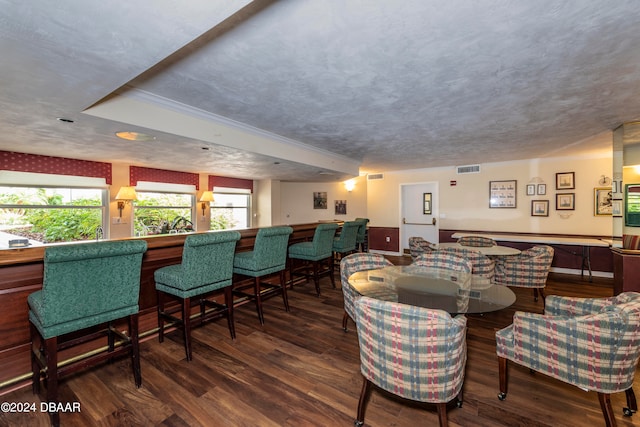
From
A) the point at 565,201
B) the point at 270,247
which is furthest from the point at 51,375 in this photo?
the point at 565,201

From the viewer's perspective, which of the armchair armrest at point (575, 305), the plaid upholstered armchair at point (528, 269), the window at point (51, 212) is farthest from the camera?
the window at point (51, 212)

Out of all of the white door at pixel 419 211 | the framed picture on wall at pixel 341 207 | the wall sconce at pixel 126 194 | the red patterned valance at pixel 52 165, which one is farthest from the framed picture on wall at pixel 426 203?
the red patterned valance at pixel 52 165

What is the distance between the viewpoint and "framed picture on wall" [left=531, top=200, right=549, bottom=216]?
5.68m

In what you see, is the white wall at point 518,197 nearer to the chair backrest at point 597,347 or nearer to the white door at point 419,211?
the white door at point 419,211

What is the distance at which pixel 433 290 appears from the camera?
2092 mm

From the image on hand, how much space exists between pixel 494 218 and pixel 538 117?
3.64 m

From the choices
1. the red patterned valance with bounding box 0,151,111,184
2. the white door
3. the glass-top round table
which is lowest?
the glass-top round table

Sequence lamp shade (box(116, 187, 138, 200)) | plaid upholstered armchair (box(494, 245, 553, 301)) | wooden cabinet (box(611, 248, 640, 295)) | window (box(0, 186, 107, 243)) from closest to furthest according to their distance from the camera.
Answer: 1. wooden cabinet (box(611, 248, 640, 295))
2. plaid upholstered armchair (box(494, 245, 553, 301))
3. window (box(0, 186, 107, 243))
4. lamp shade (box(116, 187, 138, 200))

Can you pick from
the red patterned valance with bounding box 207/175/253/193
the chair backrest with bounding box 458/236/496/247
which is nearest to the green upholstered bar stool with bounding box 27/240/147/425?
the chair backrest with bounding box 458/236/496/247

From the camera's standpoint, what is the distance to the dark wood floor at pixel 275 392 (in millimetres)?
1683

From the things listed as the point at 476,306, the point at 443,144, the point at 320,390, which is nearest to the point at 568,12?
the point at 476,306

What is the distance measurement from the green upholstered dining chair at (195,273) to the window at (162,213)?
362cm

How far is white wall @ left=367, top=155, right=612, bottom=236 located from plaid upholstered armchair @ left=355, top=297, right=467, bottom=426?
5.83 metres

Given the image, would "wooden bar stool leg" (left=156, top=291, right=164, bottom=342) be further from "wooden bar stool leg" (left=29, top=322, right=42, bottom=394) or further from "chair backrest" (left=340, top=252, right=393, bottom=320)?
"chair backrest" (left=340, top=252, right=393, bottom=320)
